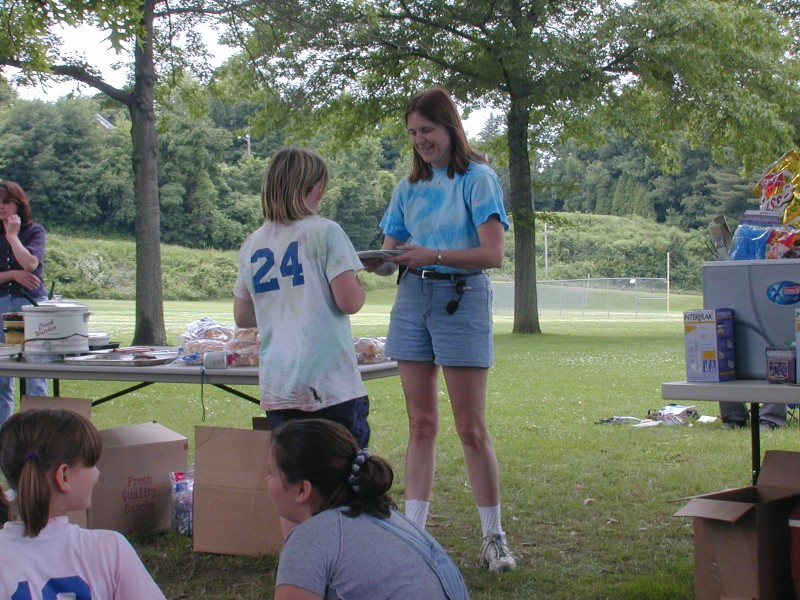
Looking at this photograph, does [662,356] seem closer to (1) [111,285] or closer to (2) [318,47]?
(2) [318,47]

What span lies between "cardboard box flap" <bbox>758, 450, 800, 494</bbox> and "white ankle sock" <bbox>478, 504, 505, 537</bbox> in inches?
39.3

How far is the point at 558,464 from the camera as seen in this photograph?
19.5ft

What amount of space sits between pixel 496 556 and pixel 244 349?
1338mm

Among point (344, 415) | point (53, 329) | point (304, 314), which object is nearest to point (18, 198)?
point (53, 329)

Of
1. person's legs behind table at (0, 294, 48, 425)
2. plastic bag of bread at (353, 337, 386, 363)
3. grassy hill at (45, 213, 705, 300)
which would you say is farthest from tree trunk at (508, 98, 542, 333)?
grassy hill at (45, 213, 705, 300)

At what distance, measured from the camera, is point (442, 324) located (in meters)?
3.38

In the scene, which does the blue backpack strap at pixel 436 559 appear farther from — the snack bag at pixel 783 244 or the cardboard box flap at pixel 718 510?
the snack bag at pixel 783 244

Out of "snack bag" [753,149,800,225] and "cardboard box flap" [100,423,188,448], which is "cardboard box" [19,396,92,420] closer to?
"cardboard box flap" [100,423,188,448]

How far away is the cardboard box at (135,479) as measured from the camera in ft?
13.4

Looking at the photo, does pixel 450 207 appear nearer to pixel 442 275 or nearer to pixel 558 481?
pixel 442 275

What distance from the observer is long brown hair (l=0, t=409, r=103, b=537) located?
1.96 meters

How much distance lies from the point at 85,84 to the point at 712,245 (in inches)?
567

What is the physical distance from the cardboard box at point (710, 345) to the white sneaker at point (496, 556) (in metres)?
1.28

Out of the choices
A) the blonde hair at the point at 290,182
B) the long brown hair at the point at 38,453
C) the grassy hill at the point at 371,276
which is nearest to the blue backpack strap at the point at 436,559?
the long brown hair at the point at 38,453
